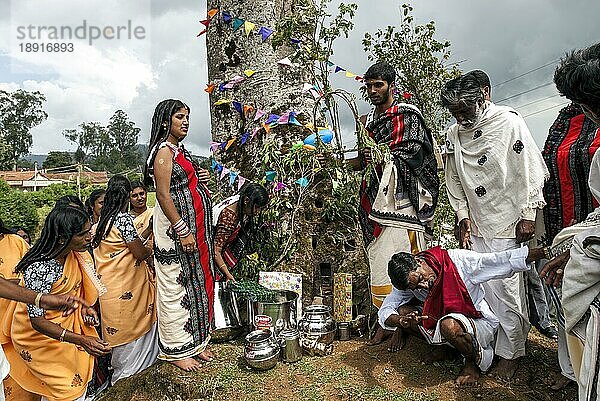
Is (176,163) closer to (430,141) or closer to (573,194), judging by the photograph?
(430,141)

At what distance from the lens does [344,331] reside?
4.57m

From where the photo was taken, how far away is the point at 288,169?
16.9 feet

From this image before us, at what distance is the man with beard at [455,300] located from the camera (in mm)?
3461

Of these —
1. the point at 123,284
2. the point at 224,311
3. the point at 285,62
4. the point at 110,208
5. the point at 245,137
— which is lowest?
the point at 224,311

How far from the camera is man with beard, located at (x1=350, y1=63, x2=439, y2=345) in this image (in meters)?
4.20

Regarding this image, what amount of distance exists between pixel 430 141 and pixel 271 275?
1830 mm

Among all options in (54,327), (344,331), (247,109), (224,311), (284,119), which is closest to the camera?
(54,327)

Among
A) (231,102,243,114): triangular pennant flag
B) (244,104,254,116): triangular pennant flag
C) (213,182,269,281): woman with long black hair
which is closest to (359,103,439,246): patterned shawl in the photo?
(213,182,269,281): woman with long black hair

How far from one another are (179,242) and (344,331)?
5.42ft

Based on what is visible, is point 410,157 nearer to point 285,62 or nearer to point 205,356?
point 285,62

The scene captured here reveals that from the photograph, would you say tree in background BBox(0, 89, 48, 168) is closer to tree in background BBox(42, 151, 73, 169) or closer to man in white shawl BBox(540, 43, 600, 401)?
tree in background BBox(42, 151, 73, 169)

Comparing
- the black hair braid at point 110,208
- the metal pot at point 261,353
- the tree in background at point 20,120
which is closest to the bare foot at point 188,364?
the metal pot at point 261,353

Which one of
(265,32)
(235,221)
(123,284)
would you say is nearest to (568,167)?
(235,221)

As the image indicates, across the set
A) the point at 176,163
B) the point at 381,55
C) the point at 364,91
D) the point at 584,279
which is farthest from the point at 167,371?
the point at 381,55
